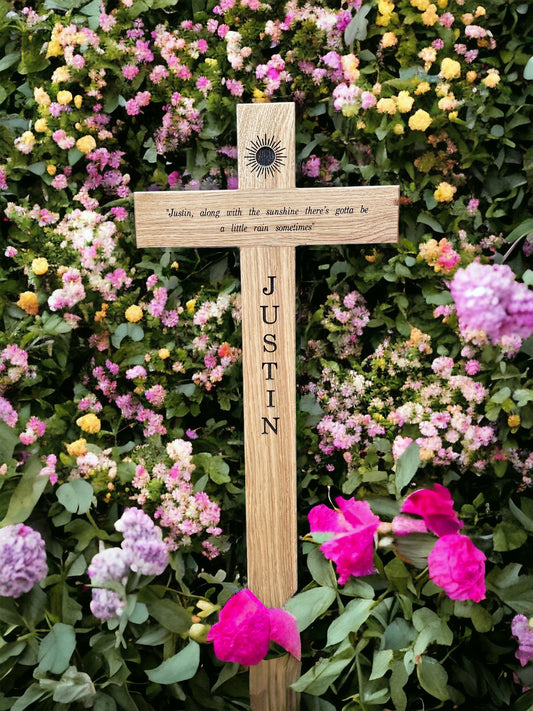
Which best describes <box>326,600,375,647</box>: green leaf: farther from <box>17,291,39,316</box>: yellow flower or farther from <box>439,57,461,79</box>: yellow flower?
<box>439,57,461,79</box>: yellow flower

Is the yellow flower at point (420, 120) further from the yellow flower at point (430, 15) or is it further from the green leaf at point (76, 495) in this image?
the green leaf at point (76, 495)

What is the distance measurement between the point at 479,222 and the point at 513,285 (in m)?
0.49

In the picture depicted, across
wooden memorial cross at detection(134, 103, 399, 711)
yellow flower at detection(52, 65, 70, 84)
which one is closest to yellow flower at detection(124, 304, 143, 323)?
wooden memorial cross at detection(134, 103, 399, 711)

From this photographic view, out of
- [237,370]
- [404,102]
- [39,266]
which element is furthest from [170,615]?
[404,102]

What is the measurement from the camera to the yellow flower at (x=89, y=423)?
1.47 metres

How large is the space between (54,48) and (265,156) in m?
0.60

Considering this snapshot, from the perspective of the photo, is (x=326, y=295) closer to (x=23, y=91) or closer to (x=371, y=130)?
(x=371, y=130)

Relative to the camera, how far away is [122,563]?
4.04ft

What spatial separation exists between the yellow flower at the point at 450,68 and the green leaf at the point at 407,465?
0.77 metres

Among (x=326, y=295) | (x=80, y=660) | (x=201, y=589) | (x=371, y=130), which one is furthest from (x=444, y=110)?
(x=80, y=660)

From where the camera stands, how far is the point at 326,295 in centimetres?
160

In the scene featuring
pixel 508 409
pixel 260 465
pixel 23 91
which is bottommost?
pixel 260 465

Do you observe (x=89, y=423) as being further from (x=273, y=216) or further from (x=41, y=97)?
(x=41, y=97)

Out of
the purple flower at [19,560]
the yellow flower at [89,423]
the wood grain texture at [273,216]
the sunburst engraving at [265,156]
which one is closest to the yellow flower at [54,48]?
the wood grain texture at [273,216]
